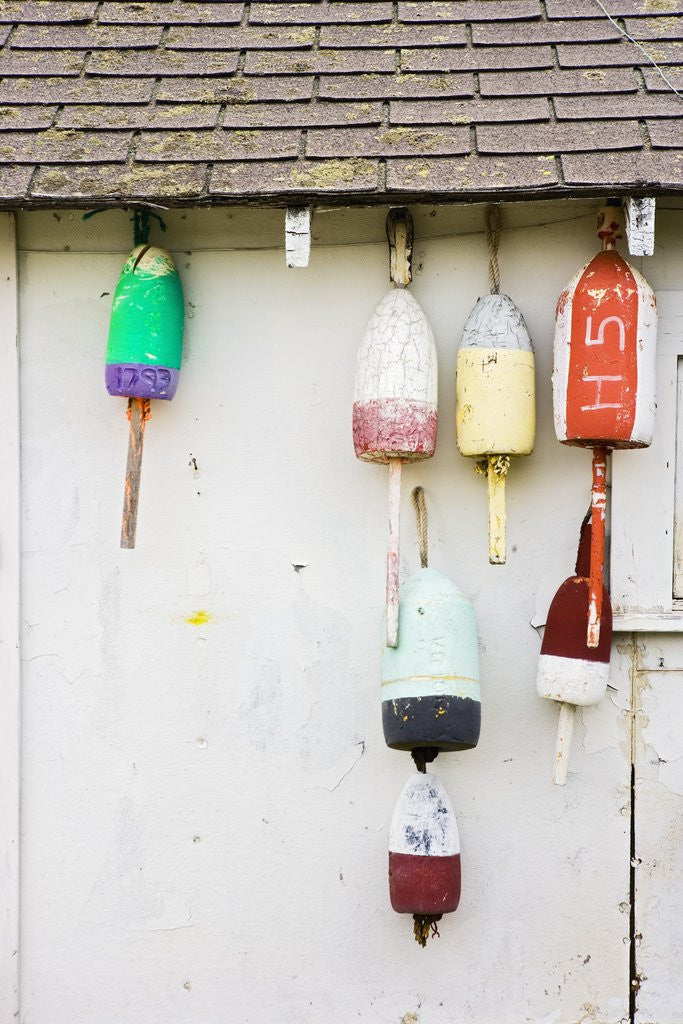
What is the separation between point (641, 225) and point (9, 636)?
2.12 meters

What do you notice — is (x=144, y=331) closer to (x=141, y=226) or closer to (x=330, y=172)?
(x=141, y=226)

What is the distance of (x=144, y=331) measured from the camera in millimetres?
3137

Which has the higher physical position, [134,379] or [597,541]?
[134,379]

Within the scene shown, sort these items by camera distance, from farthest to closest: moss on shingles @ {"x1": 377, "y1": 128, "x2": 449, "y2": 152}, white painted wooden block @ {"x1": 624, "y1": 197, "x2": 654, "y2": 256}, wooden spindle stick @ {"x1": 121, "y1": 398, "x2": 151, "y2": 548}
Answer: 1. wooden spindle stick @ {"x1": 121, "y1": 398, "x2": 151, "y2": 548}
2. moss on shingles @ {"x1": 377, "y1": 128, "x2": 449, "y2": 152}
3. white painted wooden block @ {"x1": 624, "y1": 197, "x2": 654, "y2": 256}

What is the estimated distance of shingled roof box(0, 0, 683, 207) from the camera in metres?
2.97

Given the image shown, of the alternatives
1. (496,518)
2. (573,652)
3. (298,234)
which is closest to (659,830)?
(573,652)

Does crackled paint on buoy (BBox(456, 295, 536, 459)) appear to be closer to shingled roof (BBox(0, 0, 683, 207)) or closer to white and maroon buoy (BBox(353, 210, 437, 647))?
white and maroon buoy (BBox(353, 210, 437, 647))

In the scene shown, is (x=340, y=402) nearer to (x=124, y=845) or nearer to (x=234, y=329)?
(x=234, y=329)

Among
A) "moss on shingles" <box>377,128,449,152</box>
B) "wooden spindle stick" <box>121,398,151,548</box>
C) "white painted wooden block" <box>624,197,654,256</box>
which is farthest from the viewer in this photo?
"wooden spindle stick" <box>121,398,151,548</box>

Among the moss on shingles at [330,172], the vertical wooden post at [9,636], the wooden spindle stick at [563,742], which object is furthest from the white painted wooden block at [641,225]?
the vertical wooden post at [9,636]

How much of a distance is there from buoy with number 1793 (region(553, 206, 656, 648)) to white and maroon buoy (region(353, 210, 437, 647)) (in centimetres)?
36

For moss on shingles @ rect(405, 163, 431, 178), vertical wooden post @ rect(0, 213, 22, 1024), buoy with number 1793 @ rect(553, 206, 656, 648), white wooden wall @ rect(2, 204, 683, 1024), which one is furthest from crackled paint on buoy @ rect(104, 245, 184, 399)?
buoy with number 1793 @ rect(553, 206, 656, 648)

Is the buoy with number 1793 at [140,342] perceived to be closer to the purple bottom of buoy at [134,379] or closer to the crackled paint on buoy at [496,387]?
the purple bottom of buoy at [134,379]

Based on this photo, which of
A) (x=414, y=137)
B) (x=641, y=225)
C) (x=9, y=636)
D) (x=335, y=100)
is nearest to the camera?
(x=641, y=225)
